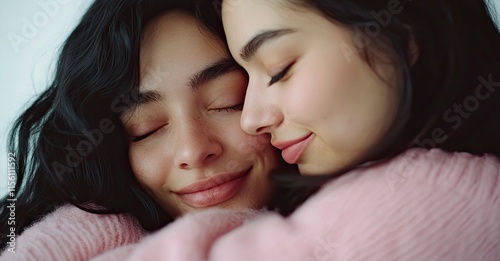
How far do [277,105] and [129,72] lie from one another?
23cm

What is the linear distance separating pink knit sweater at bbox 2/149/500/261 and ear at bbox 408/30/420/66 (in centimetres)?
11

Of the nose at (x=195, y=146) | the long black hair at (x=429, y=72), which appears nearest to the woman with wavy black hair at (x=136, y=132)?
the nose at (x=195, y=146)

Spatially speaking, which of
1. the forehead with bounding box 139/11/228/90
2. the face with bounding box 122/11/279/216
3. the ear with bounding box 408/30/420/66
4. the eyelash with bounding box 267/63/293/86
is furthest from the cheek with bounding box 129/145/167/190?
the ear with bounding box 408/30/420/66

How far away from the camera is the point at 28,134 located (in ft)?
2.91

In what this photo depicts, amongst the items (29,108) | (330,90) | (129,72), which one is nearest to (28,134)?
(29,108)

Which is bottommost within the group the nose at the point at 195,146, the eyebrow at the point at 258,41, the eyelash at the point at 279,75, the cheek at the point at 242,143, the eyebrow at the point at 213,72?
the cheek at the point at 242,143

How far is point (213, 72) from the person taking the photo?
768mm

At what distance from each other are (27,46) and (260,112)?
397mm

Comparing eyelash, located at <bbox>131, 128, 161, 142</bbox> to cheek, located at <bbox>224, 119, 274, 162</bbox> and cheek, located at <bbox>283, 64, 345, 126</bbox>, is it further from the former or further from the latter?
cheek, located at <bbox>283, 64, 345, 126</bbox>

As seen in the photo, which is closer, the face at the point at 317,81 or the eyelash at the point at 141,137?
the face at the point at 317,81

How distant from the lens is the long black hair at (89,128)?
2.65 feet

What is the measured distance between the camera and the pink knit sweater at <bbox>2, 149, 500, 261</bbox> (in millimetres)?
532

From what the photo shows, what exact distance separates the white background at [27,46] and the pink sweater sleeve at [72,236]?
0.58 feet

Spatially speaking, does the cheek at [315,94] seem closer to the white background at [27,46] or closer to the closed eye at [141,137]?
the closed eye at [141,137]
